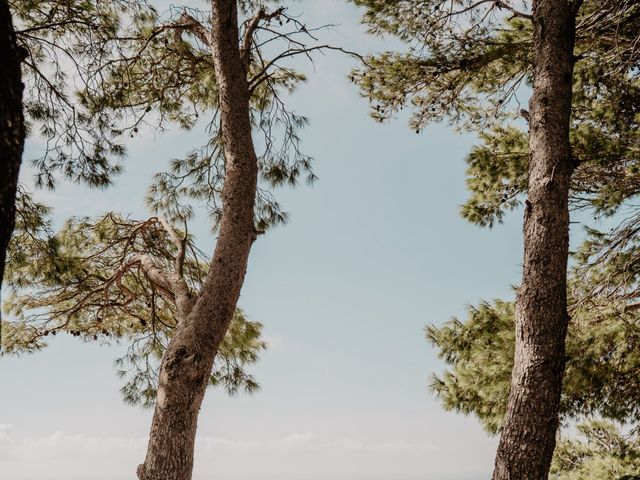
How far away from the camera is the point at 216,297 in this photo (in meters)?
4.21

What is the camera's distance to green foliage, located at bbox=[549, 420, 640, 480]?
21.9 ft

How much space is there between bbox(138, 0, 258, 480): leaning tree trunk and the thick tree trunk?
2596 mm

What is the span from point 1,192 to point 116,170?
4.39m

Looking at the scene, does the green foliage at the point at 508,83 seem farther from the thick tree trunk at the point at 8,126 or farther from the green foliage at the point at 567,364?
the thick tree trunk at the point at 8,126

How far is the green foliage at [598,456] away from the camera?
667 cm

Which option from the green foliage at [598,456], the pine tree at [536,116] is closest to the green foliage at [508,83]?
the pine tree at [536,116]

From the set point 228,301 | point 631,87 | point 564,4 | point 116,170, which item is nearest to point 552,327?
point 228,301

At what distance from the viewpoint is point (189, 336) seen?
158 inches

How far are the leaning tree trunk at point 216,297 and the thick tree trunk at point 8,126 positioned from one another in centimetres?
260

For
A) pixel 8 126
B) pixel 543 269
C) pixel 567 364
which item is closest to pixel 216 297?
pixel 543 269

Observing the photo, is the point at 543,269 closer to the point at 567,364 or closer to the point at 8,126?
the point at 567,364

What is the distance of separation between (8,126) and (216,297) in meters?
2.85

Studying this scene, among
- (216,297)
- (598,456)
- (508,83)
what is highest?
(508,83)

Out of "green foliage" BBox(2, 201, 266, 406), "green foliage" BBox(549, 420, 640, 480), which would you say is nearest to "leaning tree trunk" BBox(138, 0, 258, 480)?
"green foliage" BBox(2, 201, 266, 406)
